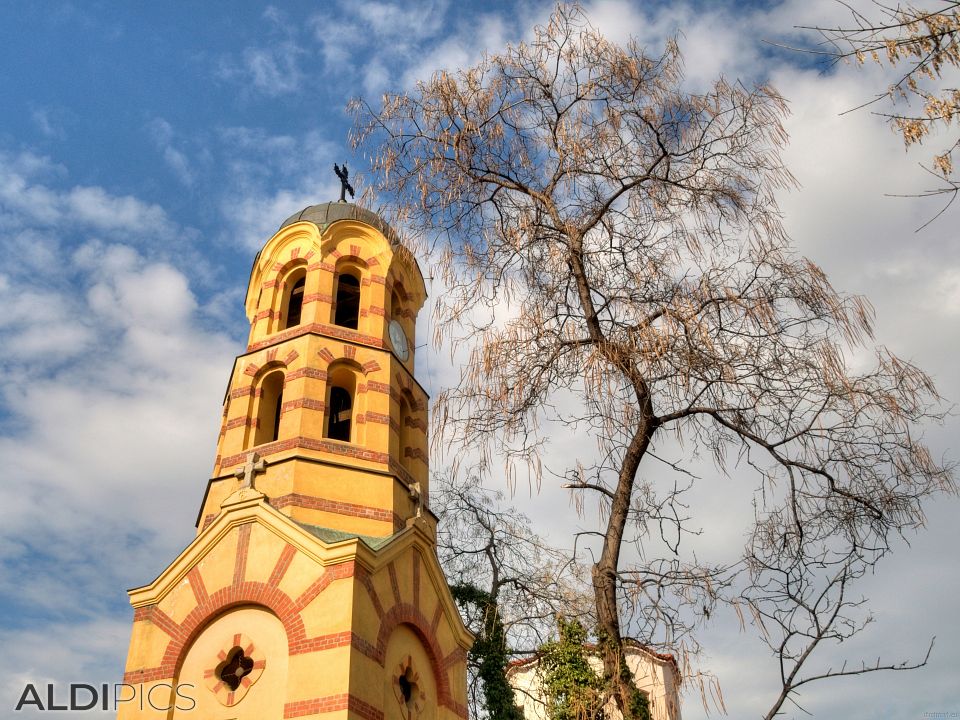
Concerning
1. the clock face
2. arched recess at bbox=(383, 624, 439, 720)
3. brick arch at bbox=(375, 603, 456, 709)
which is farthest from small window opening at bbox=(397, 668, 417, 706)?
the clock face

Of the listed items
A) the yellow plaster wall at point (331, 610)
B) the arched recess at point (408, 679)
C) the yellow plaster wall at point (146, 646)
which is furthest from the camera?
the yellow plaster wall at point (146, 646)

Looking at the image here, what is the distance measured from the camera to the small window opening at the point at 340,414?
17178 millimetres

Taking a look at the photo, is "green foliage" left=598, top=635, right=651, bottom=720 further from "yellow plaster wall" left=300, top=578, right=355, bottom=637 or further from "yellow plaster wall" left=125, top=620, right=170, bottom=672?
"yellow plaster wall" left=125, top=620, right=170, bottom=672

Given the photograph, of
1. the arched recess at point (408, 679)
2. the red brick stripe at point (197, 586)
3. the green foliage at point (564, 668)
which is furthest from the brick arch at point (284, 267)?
the green foliage at point (564, 668)

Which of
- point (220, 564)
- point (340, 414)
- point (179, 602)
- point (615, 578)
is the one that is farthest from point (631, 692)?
point (340, 414)

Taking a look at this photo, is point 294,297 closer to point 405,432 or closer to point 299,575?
point 405,432

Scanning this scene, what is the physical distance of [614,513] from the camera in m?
10.2

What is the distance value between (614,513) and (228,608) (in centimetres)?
654

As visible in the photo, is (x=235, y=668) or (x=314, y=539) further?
(x=314, y=539)

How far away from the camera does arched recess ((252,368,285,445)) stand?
53.7 feet

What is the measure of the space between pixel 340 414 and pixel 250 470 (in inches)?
114

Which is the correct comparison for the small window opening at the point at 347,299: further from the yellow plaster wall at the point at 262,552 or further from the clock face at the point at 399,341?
the yellow plaster wall at the point at 262,552

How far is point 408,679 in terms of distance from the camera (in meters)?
13.6

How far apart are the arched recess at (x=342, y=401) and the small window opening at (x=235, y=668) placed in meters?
4.45
